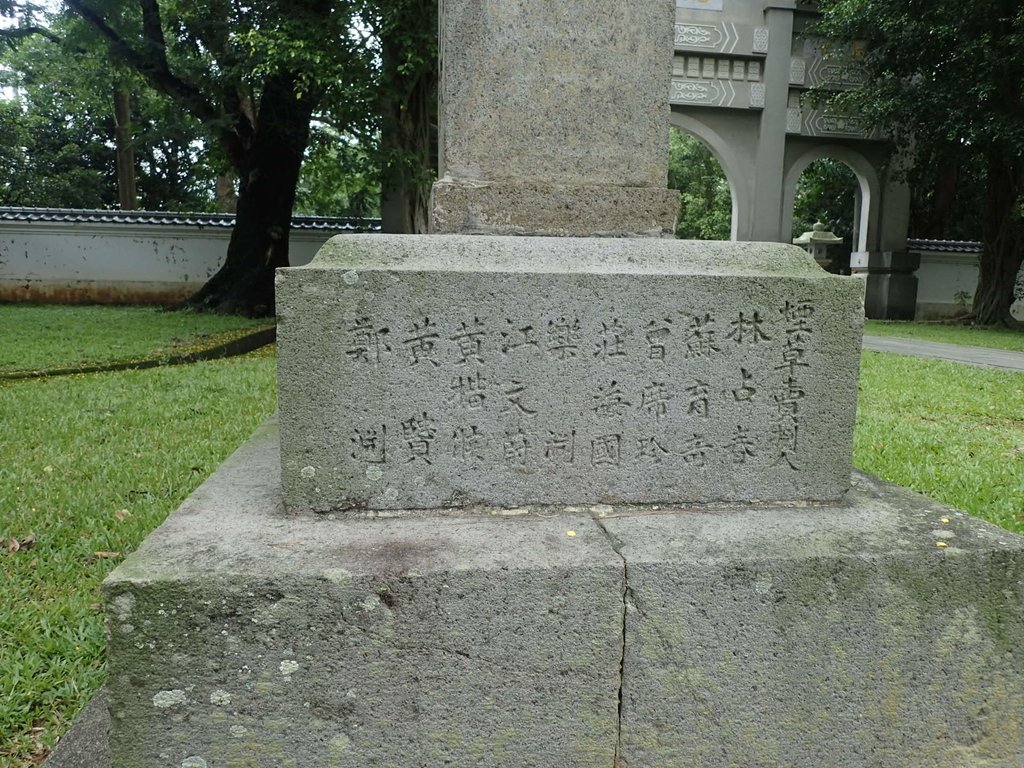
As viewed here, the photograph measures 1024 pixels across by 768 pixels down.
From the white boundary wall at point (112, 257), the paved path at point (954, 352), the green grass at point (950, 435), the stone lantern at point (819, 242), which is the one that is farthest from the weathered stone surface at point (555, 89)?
the stone lantern at point (819, 242)

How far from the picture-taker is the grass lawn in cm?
190

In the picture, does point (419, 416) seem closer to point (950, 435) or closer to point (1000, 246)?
point (950, 435)

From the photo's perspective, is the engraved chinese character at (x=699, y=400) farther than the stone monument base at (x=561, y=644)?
Yes

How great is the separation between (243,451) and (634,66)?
1407mm

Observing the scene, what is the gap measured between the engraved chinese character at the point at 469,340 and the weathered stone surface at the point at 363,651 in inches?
13.7

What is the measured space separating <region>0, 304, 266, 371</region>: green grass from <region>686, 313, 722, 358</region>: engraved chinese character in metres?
5.66

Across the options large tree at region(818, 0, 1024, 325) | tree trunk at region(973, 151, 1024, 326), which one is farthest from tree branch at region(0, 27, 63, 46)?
tree trunk at region(973, 151, 1024, 326)

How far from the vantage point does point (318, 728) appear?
1353mm

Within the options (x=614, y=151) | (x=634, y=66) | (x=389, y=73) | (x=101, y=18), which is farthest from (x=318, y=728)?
(x=101, y=18)

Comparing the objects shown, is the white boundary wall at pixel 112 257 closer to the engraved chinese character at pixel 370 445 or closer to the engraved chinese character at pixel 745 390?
the engraved chinese character at pixel 370 445

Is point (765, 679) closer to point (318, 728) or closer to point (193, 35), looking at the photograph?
point (318, 728)

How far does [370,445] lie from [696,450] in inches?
26.1

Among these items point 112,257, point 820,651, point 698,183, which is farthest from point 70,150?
point 820,651

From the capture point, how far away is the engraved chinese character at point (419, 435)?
5.05 ft
